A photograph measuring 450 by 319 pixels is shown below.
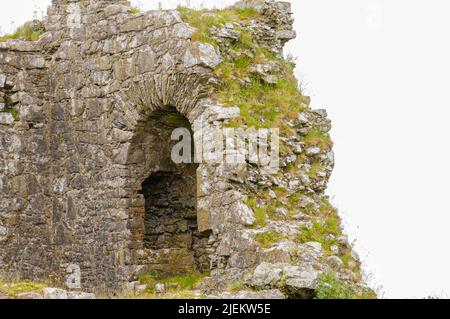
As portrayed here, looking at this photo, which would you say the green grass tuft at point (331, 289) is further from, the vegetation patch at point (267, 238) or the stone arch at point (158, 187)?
the stone arch at point (158, 187)

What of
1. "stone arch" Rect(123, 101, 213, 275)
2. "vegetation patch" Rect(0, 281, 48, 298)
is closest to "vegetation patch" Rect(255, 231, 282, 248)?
"vegetation patch" Rect(0, 281, 48, 298)

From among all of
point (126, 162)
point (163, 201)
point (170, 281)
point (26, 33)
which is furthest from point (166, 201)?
point (26, 33)

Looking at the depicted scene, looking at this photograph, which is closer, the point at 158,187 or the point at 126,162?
the point at 126,162

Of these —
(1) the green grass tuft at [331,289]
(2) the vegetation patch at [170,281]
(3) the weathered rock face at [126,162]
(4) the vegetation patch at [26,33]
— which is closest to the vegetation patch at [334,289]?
(1) the green grass tuft at [331,289]

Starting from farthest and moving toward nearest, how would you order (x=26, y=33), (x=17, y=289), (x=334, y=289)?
1. (x=26, y=33)
2. (x=17, y=289)
3. (x=334, y=289)

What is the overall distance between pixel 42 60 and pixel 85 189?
2515 millimetres

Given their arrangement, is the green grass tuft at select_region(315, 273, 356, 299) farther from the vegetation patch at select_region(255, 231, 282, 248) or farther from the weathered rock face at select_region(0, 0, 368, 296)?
the vegetation patch at select_region(255, 231, 282, 248)

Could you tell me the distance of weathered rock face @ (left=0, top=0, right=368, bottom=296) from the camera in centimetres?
1458

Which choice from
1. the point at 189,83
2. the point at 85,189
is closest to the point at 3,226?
the point at 85,189

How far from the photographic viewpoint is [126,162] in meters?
16.7

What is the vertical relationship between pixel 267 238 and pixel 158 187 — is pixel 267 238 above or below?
below

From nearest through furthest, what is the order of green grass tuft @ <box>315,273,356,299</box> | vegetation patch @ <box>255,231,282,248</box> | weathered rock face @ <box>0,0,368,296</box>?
green grass tuft @ <box>315,273,356,299</box>
vegetation patch @ <box>255,231,282,248</box>
weathered rock face @ <box>0,0,368,296</box>

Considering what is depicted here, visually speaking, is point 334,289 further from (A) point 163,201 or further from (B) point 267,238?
(A) point 163,201
